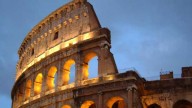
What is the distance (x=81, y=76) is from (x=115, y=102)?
11.8ft

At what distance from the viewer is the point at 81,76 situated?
3381 cm

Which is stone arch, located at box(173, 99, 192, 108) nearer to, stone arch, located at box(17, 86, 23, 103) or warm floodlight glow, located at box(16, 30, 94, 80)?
warm floodlight glow, located at box(16, 30, 94, 80)

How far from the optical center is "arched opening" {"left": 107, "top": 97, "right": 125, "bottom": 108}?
3120 cm

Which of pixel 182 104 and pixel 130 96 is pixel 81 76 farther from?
pixel 182 104

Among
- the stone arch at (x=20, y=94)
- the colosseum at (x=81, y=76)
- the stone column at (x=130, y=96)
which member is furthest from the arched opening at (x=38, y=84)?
the stone column at (x=130, y=96)

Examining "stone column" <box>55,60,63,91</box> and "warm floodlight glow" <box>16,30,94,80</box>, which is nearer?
"stone column" <box>55,60,63,91</box>

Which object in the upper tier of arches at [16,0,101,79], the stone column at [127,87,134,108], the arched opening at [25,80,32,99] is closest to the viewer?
the stone column at [127,87,134,108]

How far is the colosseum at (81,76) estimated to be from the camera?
3134 cm

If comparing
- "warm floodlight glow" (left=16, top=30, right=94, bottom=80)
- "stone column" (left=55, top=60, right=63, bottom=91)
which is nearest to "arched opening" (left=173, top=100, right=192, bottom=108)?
"warm floodlight glow" (left=16, top=30, right=94, bottom=80)

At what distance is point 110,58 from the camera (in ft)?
107

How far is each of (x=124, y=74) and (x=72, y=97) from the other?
4955mm

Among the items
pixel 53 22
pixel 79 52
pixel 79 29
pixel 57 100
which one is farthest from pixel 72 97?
pixel 53 22

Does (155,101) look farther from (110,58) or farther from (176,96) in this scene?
(110,58)

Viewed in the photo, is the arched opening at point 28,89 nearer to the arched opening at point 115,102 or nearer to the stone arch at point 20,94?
the stone arch at point 20,94
